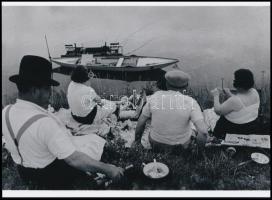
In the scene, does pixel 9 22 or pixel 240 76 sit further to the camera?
pixel 9 22

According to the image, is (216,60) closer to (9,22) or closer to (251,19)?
(251,19)

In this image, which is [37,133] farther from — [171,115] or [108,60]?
[108,60]

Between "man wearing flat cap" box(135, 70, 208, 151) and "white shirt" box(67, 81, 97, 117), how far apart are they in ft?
4.26

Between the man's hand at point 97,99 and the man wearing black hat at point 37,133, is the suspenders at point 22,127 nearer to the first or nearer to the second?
the man wearing black hat at point 37,133

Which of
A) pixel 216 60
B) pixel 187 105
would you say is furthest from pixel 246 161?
pixel 216 60

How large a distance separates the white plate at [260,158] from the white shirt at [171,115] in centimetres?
101

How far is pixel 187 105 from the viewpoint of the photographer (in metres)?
4.64

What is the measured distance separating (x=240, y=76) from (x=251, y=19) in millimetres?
1151

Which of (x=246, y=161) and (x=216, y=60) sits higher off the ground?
(x=216, y=60)

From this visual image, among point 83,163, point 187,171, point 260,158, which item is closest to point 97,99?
point 187,171

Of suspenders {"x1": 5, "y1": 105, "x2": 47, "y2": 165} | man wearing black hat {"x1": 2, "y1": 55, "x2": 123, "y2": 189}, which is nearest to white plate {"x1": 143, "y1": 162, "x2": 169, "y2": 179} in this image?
man wearing black hat {"x1": 2, "y1": 55, "x2": 123, "y2": 189}

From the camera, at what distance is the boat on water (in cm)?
625

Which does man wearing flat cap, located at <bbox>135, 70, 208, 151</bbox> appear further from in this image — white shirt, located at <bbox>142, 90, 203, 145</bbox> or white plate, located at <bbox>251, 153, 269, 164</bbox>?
white plate, located at <bbox>251, 153, 269, 164</bbox>

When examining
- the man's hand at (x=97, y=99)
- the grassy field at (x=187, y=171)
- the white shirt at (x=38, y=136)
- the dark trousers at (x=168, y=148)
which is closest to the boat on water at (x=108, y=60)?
the man's hand at (x=97, y=99)
